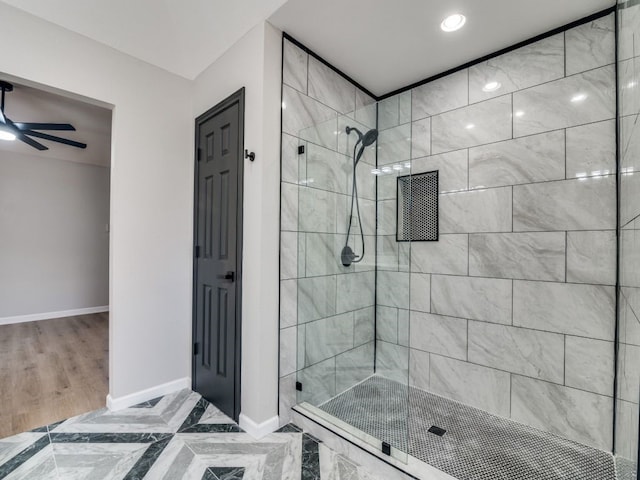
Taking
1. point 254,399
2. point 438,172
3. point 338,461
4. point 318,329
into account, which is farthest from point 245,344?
point 438,172

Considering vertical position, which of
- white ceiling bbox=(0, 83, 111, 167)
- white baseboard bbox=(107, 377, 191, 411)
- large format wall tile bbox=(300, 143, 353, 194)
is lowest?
white baseboard bbox=(107, 377, 191, 411)

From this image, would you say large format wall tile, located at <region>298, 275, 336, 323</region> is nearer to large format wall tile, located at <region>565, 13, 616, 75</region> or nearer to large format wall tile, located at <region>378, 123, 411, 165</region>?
large format wall tile, located at <region>378, 123, 411, 165</region>

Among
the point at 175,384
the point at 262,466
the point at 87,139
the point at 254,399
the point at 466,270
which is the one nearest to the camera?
the point at 262,466

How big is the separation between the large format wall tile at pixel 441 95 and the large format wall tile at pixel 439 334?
1609 millimetres

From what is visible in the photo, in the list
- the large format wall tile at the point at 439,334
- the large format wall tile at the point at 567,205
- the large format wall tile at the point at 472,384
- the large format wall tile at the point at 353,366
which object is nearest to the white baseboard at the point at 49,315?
the large format wall tile at the point at 353,366

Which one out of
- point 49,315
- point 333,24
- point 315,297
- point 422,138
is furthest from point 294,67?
point 49,315

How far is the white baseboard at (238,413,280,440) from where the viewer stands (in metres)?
1.91

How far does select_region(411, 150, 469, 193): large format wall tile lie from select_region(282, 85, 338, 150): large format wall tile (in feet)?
2.66

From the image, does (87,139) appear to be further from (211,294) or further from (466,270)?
→ (466,270)

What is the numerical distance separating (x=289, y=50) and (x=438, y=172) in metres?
1.39

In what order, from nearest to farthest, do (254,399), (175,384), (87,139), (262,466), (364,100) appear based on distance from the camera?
1. (262,466)
2. (254,399)
3. (175,384)
4. (364,100)
5. (87,139)

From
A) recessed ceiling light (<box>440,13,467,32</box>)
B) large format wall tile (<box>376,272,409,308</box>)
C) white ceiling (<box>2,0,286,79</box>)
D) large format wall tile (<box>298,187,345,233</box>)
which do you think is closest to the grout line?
large format wall tile (<box>376,272,409,308</box>)

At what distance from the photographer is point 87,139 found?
13.5 feet

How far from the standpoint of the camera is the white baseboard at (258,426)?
1.91 meters
